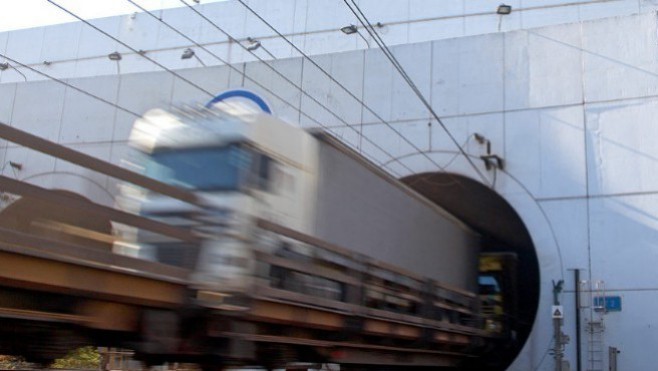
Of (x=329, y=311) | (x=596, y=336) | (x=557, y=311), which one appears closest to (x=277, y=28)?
(x=557, y=311)

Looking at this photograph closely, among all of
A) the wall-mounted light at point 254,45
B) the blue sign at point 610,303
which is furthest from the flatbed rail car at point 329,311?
the wall-mounted light at point 254,45

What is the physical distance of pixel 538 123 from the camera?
749 inches

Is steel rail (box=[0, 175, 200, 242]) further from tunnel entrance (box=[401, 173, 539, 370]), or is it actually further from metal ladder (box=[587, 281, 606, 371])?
tunnel entrance (box=[401, 173, 539, 370])

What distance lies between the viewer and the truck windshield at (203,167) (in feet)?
32.8

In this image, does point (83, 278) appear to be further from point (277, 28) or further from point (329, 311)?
point (277, 28)

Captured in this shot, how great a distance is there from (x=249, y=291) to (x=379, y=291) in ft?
12.5

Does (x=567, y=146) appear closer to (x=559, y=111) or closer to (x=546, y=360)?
(x=559, y=111)

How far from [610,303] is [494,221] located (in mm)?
4968

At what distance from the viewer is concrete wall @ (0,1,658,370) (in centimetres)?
1750

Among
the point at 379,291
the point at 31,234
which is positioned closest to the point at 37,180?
the point at 379,291

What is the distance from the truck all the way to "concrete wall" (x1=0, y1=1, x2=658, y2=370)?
3.95 meters

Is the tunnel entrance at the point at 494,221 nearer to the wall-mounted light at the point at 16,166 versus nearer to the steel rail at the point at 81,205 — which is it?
the wall-mounted light at the point at 16,166

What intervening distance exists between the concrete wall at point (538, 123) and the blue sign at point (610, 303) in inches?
7.7

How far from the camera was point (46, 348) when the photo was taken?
20.7 ft
